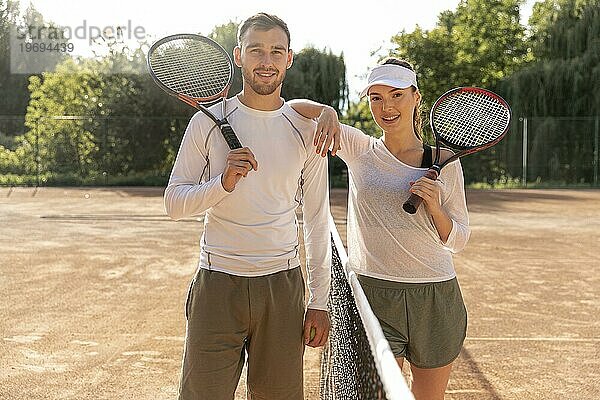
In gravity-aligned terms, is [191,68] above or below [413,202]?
above

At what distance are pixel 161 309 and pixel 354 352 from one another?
11.6 ft

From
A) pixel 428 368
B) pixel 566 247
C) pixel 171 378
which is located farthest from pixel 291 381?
pixel 566 247

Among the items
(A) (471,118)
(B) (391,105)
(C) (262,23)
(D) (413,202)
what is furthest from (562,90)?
(C) (262,23)

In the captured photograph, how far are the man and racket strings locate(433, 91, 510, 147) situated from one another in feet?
2.12

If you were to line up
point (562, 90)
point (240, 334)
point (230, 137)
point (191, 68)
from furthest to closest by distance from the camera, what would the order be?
point (562, 90) → point (191, 68) → point (240, 334) → point (230, 137)

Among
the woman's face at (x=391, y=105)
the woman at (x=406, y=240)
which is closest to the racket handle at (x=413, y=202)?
the woman at (x=406, y=240)

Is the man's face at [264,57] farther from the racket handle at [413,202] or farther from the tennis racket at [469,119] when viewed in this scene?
the tennis racket at [469,119]

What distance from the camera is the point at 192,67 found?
2773 millimetres

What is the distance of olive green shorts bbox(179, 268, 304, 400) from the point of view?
243 cm

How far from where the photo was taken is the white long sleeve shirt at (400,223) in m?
2.63

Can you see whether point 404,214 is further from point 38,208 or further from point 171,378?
point 38,208

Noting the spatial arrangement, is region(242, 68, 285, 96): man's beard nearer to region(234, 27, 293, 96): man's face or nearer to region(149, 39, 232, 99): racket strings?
region(234, 27, 293, 96): man's face

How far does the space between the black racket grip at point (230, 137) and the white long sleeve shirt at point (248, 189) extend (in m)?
0.04

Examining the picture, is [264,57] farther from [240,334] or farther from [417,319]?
[417,319]
